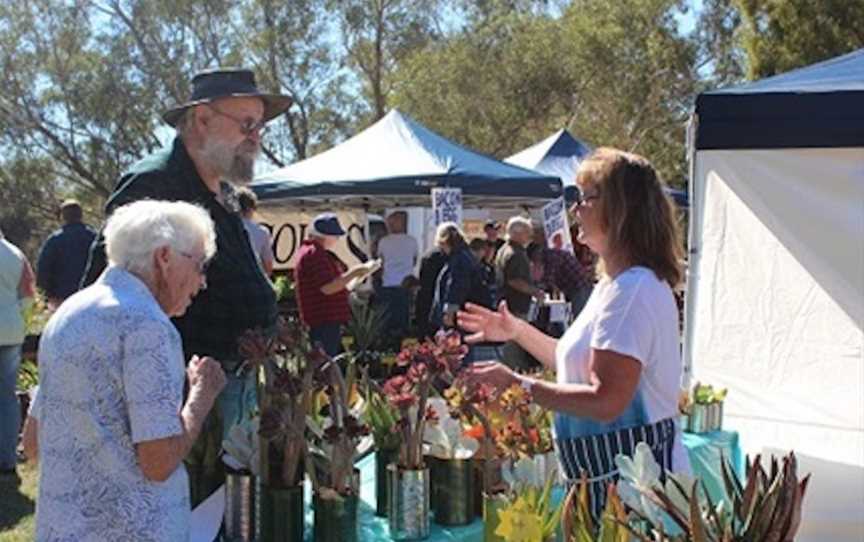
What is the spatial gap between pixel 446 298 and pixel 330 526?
468 centimetres

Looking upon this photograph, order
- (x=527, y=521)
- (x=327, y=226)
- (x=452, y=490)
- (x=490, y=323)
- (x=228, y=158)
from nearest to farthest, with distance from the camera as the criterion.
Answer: (x=527, y=521) < (x=452, y=490) < (x=490, y=323) < (x=228, y=158) < (x=327, y=226)

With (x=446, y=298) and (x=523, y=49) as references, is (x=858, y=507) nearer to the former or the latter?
(x=446, y=298)

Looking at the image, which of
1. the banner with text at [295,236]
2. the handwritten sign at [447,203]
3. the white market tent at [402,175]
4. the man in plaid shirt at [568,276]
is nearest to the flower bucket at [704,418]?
the man in plaid shirt at [568,276]

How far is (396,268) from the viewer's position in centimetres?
962

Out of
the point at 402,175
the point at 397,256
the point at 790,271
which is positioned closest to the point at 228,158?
the point at 790,271

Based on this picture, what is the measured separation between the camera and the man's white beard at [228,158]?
2.77 meters

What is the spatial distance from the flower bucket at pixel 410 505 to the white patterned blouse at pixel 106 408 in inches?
22.9

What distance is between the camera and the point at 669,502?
154 centimetres

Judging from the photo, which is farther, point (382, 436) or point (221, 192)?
point (221, 192)

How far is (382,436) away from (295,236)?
8466mm

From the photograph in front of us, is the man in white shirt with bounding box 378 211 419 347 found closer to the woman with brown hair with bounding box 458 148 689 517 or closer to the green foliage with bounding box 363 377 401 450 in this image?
the green foliage with bounding box 363 377 401 450

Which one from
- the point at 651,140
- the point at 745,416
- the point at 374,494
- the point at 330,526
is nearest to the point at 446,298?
the point at 745,416

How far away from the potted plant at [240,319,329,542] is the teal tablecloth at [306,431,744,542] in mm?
95

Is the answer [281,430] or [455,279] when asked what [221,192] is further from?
[455,279]
